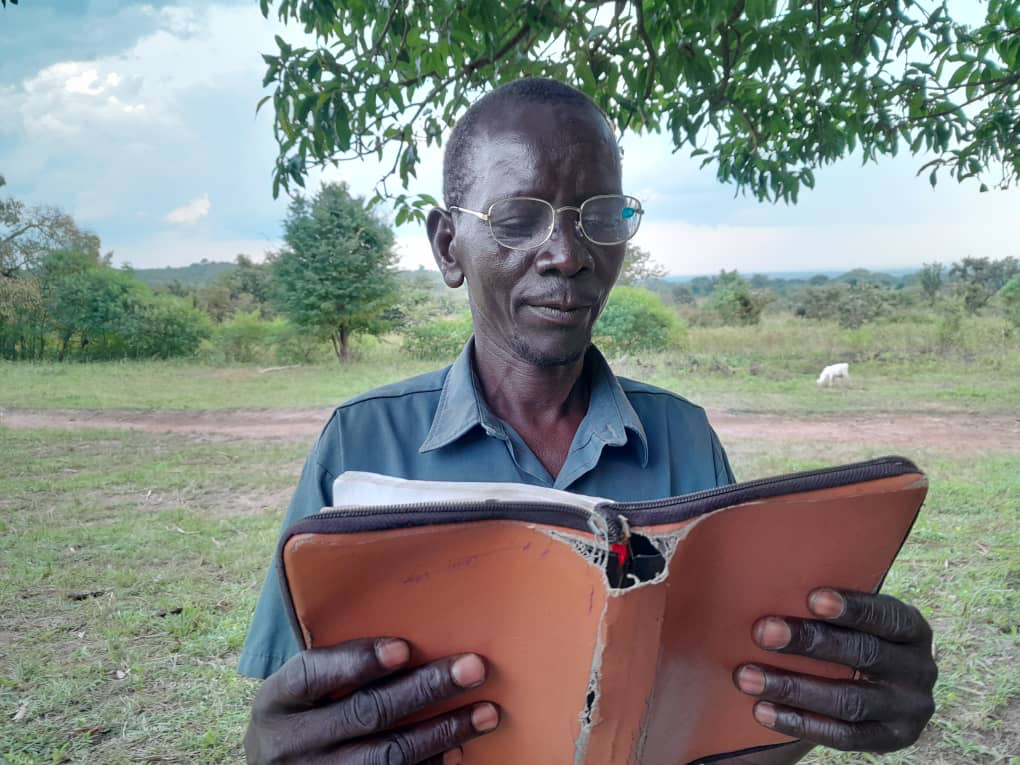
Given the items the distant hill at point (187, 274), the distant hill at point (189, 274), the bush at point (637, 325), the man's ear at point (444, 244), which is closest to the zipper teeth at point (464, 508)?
the man's ear at point (444, 244)

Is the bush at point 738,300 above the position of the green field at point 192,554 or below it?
above

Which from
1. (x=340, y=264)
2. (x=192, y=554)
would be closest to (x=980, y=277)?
(x=340, y=264)

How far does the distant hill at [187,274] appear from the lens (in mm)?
4316

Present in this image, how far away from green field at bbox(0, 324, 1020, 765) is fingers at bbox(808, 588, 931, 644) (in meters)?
1.97

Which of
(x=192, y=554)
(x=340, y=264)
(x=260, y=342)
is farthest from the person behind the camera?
(x=340, y=264)

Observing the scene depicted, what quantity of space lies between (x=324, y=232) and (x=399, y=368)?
1670 mm

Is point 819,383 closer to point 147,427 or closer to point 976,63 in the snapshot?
point 976,63

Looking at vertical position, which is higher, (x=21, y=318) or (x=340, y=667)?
(x=21, y=318)

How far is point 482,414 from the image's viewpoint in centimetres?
112

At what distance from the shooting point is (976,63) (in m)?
2.58

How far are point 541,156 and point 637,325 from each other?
243 inches

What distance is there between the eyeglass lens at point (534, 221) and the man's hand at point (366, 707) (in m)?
0.64

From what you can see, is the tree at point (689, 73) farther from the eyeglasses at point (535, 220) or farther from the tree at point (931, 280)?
the tree at point (931, 280)

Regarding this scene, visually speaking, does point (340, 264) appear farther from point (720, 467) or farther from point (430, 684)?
point (430, 684)
